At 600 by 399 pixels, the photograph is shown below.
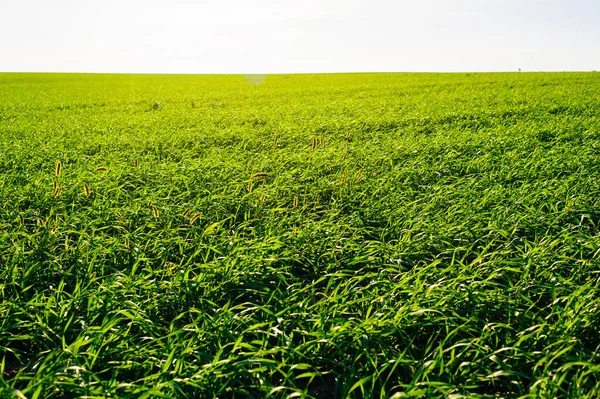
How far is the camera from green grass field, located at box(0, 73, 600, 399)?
2.02 m

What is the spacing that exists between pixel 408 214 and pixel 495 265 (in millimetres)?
1064

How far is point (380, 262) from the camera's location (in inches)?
126

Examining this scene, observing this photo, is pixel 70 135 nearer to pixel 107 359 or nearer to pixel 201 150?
pixel 201 150

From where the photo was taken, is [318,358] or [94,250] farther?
[94,250]

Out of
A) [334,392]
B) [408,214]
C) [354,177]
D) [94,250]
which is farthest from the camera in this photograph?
[354,177]

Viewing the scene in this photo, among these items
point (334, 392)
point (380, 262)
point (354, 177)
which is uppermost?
point (354, 177)

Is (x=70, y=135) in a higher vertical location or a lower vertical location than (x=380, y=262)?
higher

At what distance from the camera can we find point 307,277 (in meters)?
3.17

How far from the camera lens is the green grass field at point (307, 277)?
2021 millimetres

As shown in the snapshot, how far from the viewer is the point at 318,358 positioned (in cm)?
215

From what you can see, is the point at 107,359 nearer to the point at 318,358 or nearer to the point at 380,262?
the point at 318,358

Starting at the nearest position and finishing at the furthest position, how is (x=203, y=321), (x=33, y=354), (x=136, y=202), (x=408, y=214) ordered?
(x=33, y=354) → (x=203, y=321) → (x=408, y=214) → (x=136, y=202)

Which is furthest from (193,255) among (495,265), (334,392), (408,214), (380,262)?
(495,265)

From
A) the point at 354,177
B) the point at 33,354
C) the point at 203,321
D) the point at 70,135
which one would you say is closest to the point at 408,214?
the point at 354,177
